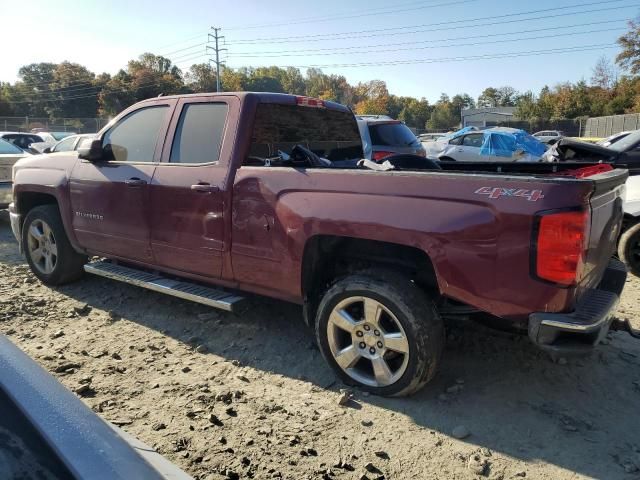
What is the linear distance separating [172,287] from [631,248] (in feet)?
16.4

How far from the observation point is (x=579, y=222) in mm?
2541

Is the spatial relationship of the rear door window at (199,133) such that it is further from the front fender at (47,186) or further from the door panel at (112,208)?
the front fender at (47,186)

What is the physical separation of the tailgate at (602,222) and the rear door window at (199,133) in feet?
8.60

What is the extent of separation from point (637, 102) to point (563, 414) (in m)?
48.6

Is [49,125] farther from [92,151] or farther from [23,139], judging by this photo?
[92,151]

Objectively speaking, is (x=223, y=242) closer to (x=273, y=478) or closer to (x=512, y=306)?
(x=273, y=478)

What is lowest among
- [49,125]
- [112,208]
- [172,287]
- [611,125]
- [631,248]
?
[631,248]

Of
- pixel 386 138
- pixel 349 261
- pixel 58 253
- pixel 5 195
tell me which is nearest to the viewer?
pixel 349 261

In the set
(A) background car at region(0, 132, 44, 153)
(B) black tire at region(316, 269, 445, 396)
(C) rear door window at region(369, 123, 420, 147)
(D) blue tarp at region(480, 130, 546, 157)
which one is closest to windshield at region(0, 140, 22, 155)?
(C) rear door window at region(369, 123, 420, 147)

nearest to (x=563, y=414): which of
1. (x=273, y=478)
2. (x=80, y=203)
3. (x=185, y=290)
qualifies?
(x=273, y=478)

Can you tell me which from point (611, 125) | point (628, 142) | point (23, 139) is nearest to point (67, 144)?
point (23, 139)

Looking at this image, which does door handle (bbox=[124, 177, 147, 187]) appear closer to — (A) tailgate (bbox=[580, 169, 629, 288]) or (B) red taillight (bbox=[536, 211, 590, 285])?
(B) red taillight (bbox=[536, 211, 590, 285])

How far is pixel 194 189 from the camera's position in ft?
12.8

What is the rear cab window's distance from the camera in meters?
4.02
